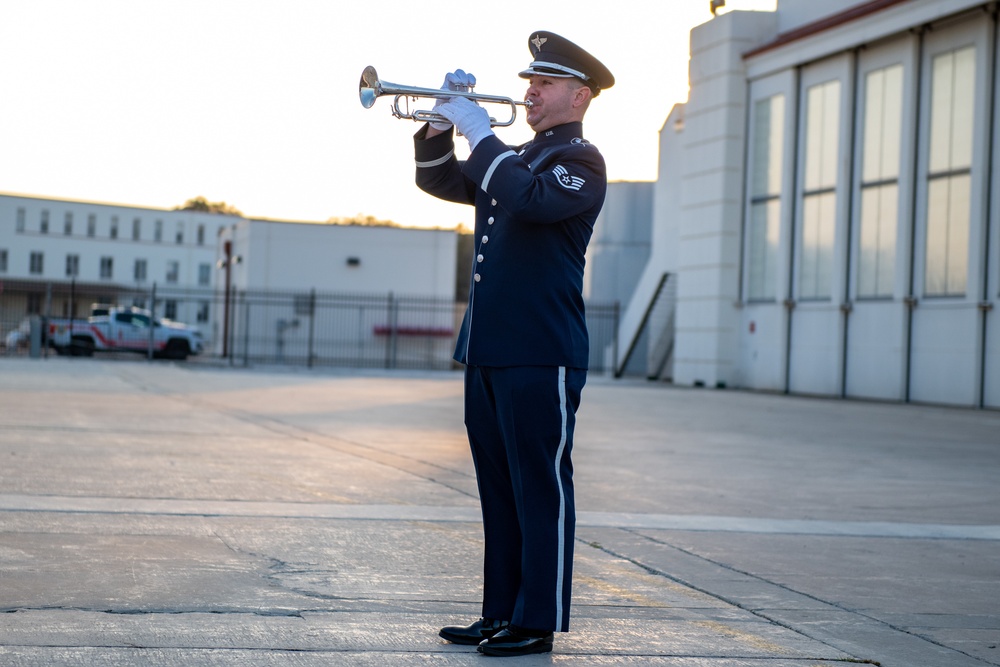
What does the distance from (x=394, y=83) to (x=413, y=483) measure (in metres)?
4.47

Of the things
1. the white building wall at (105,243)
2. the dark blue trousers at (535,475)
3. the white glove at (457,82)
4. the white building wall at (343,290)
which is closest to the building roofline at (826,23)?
the white building wall at (343,290)

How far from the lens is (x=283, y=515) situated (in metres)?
6.48

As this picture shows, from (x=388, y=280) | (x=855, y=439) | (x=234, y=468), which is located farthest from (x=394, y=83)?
(x=388, y=280)

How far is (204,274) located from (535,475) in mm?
88249

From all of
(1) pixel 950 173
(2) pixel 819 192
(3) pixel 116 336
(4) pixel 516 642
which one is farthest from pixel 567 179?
(3) pixel 116 336

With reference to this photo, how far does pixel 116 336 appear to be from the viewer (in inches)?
1538

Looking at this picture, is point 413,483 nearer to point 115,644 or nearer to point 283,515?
point 283,515

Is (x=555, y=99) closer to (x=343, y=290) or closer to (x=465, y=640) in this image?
(x=465, y=640)

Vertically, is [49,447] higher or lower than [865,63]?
lower

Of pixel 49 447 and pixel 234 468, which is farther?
pixel 49 447

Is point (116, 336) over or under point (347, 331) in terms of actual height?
under

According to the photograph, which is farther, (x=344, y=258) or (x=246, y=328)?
(x=344, y=258)

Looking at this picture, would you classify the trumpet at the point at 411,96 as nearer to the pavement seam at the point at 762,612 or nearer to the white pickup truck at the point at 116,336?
the pavement seam at the point at 762,612

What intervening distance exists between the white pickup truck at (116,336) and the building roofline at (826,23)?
20.8 metres
